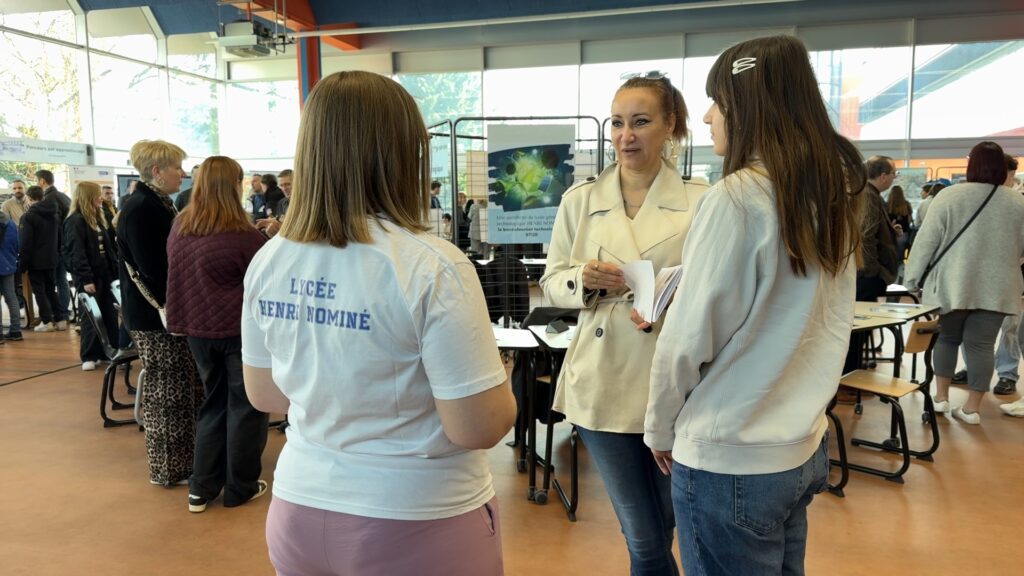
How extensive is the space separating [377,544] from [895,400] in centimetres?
303

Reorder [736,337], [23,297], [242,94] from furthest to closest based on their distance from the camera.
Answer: [242,94] → [23,297] → [736,337]

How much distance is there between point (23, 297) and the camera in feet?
25.6

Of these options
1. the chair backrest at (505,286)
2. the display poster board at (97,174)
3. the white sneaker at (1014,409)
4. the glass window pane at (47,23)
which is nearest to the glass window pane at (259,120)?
the glass window pane at (47,23)

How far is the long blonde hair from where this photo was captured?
5370 millimetres

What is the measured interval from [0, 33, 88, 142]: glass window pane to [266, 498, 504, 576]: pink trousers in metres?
10.7

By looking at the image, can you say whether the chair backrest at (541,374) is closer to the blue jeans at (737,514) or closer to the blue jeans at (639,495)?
the blue jeans at (639,495)

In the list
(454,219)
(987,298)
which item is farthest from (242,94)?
(987,298)

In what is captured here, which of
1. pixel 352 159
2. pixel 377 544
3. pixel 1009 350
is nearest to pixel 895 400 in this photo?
pixel 1009 350

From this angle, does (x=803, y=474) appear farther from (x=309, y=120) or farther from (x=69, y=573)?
(x=69, y=573)

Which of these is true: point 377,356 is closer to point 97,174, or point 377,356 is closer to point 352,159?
point 352,159

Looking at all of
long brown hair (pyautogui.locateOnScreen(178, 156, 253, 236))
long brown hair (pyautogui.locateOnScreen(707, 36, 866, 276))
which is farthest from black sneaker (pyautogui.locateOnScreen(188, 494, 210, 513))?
long brown hair (pyautogui.locateOnScreen(707, 36, 866, 276))

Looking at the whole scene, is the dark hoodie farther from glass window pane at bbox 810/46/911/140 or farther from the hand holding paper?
glass window pane at bbox 810/46/911/140

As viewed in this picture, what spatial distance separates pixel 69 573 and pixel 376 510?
2.25 m

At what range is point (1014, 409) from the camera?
4.15 m
